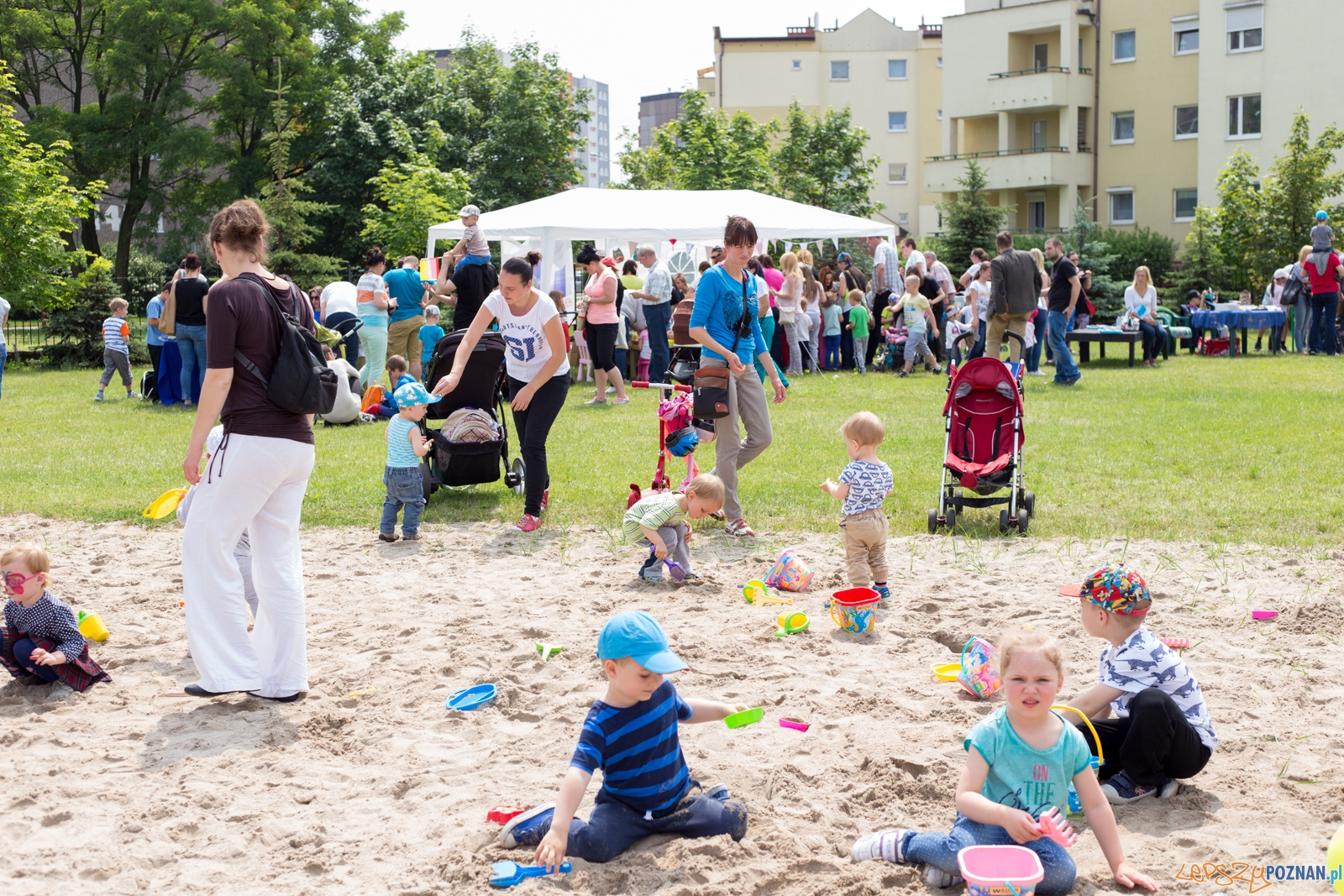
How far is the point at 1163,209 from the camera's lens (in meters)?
44.5

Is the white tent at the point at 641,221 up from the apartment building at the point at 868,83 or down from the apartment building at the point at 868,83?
down

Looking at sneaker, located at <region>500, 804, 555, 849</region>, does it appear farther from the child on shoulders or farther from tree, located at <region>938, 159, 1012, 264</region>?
tree, located at <region>938, 159, 1012, 264</region>

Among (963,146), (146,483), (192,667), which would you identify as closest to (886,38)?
(963,146)

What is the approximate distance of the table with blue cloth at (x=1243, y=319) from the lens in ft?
72.2

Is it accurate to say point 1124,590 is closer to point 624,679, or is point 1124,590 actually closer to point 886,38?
point 624,679

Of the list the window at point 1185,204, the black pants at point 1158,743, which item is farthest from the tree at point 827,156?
the black pants at point 1158,743

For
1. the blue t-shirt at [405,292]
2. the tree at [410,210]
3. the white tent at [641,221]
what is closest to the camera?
the blue t-shirt at [405,292]

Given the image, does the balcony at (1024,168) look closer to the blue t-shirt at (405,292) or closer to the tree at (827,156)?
the tree at (827,156)

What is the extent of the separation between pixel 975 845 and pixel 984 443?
5.59 metres

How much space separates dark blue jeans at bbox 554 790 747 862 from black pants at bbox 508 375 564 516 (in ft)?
15.7

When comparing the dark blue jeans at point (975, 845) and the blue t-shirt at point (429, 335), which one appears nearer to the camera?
the dark blue jeans at point (975, 845)

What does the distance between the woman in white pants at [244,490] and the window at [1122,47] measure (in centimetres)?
4609

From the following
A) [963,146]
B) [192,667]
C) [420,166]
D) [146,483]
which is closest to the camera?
[192,667]

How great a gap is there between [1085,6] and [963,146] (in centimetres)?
726
